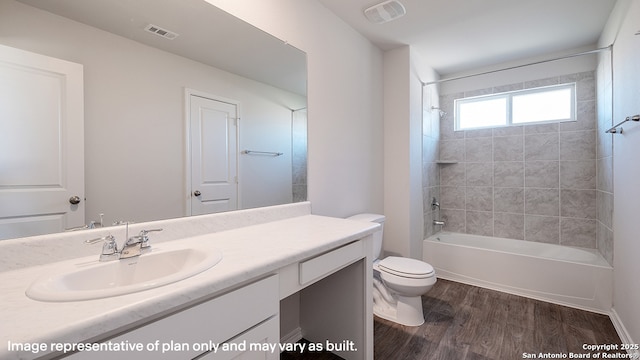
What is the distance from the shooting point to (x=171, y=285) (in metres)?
0.70

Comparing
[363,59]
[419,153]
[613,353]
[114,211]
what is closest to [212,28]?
[114,211]

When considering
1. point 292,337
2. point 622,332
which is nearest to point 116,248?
point 292,337

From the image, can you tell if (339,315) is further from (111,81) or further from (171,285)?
(111,81)

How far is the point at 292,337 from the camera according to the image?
178 cm

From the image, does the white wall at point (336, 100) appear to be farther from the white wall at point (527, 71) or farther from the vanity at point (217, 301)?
the white wall at point (527, 71)

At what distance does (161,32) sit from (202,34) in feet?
0.65

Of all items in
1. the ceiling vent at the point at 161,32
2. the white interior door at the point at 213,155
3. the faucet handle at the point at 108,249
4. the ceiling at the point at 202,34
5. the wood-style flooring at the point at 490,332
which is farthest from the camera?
the wood-style flooring at the point at 490,332

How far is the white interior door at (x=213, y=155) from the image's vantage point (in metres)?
1.32

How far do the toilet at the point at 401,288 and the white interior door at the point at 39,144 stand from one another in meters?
1.76

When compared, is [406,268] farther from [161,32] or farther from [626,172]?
[161,32]

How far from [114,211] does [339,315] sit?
1.25 m

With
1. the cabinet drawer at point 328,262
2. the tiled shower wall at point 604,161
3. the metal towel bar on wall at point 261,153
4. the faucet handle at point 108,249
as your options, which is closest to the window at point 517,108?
the tiled shower wall at point 604,161

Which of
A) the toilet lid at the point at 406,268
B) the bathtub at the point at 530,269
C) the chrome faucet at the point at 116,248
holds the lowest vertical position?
the bathtub at the point at 530,269

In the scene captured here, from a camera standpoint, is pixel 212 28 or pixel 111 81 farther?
pixel 212 28
